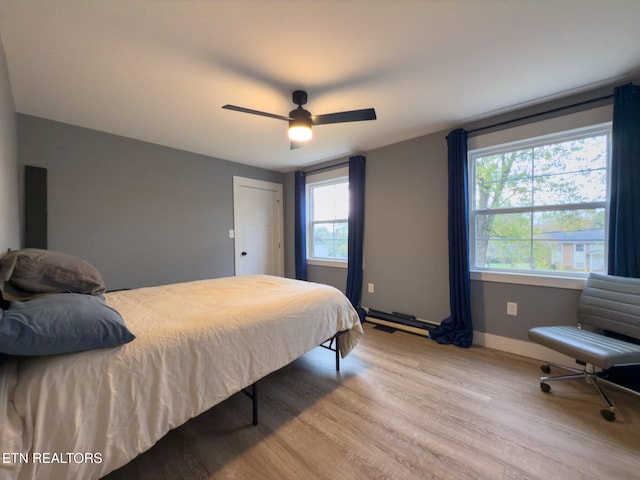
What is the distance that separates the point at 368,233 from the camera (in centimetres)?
369

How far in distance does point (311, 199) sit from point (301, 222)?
0.46m

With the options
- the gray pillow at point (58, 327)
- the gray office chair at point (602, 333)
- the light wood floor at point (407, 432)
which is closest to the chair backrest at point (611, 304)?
the gray office chair at point (602, 333)

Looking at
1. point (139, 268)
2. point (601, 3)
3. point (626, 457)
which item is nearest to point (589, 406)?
point (626, 457)

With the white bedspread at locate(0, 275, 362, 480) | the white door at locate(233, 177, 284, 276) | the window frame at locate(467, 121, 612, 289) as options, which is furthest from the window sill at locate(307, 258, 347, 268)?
the white bedspread at locate(0, 275, 362, 480)

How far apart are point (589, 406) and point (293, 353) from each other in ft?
6.90

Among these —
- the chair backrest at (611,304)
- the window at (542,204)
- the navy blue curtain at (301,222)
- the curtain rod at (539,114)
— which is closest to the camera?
the chair backrest at (611,304)

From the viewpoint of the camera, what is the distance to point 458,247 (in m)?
2.77

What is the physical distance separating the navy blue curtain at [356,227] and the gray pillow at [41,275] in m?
2.89

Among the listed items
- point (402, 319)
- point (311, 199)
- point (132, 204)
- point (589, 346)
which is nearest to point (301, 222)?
point (311, 199)

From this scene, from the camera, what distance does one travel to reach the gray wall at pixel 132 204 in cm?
259

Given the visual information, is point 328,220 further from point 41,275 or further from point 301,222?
point 41,275

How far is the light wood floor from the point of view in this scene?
4.33 feet

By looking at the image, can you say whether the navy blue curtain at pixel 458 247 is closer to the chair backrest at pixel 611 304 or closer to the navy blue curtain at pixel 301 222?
the chair backrest at pixel 611 304

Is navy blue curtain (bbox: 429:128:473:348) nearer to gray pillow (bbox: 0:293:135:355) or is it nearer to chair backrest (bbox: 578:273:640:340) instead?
chair backrest (bbox: 578:273:640:340)
